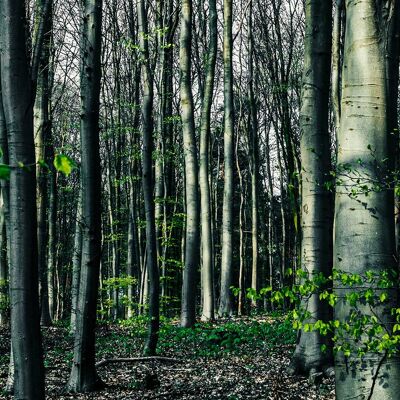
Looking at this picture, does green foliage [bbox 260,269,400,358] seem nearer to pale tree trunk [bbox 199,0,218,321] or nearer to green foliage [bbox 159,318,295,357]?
green foliage [bbox 159,318,295,357]

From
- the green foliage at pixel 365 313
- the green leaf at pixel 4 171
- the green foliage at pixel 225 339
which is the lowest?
the green foliage at pixel 225 339

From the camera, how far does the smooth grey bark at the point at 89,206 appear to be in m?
6.89

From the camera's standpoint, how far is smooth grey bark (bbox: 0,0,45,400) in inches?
175

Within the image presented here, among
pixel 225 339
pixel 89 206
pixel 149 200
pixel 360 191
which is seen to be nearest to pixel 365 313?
pixel 360 191

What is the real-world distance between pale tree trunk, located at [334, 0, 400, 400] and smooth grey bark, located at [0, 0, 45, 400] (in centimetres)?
250

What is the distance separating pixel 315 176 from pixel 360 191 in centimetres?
335

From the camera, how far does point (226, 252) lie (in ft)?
53.3

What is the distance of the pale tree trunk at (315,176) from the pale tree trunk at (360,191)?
9.48ft

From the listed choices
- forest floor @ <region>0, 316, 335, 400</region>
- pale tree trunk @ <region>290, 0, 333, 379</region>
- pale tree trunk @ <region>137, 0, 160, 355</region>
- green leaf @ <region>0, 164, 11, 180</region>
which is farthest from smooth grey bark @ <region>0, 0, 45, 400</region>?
pale tree trunk @ <region>137, 0, 160, 355</region>

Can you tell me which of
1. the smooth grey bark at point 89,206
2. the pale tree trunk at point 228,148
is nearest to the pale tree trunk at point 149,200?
the smooth grey bark at point 89,206

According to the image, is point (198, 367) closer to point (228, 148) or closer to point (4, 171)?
point (4, 171)

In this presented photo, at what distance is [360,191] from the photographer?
11.7ft

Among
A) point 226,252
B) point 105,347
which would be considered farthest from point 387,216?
point 226,252

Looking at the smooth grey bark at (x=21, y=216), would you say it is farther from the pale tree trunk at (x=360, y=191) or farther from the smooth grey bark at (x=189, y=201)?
the smooth grey bark at (x=189, y=201)
